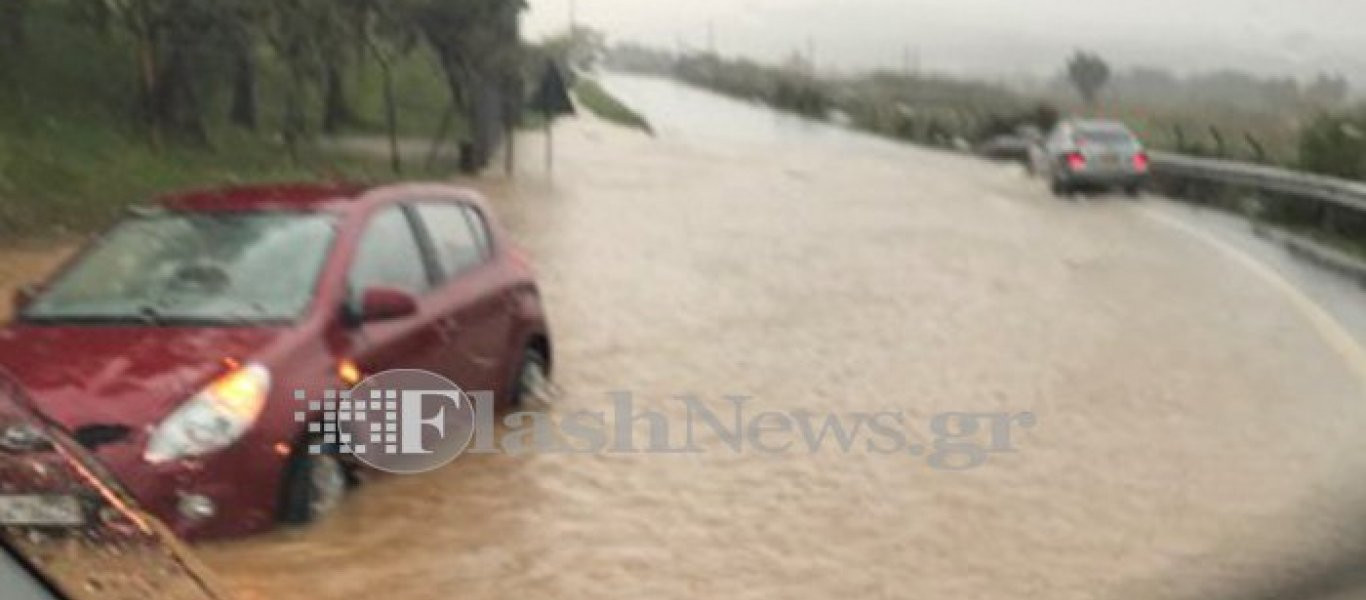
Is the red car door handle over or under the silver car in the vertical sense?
over

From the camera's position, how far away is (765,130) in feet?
188

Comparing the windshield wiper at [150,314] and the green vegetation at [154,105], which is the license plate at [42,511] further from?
the green vegetation at [154,105]

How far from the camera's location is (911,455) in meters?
8.23

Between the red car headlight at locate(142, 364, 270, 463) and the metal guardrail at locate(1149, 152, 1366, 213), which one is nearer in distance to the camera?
the red car headlight at locate(142, 364, 270, 463)

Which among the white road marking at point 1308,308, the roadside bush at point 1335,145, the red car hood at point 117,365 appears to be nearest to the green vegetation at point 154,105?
the red car hood at point 117,365

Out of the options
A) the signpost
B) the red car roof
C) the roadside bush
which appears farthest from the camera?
the signpost

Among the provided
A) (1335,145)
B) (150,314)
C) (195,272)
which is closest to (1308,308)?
(1335,145)

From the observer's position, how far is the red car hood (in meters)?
5.37

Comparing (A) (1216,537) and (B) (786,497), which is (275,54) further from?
(A) (1216,537)

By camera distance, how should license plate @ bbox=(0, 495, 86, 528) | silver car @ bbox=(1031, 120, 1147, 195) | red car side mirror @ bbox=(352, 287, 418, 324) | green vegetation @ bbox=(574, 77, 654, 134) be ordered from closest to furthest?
license plate @ bbox=(0, 495, 86, 528)
red car side mirror @ bbox=(352, 287, 418, 324)
silver car @ bbox=(1031, 120, 1147, 195)
green vegetation @ bbox=(574, 77, 654, 134)

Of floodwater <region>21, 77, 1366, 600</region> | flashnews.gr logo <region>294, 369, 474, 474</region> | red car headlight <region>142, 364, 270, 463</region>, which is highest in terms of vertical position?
red car headlight <region>142, 364, 270, 463</region>

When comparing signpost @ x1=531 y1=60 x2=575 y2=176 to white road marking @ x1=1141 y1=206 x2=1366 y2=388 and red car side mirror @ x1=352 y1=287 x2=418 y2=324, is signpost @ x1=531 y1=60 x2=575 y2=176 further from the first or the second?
red car side mirror @ x1=352 y1=287 x2=418 y2=324

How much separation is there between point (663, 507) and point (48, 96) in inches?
259

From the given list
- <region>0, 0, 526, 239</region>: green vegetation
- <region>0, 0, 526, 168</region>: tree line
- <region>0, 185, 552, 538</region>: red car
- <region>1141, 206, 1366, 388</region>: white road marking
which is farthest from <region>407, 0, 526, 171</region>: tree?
<region>0, 185, 552, 538</region>: red car
